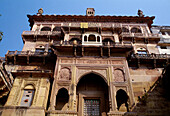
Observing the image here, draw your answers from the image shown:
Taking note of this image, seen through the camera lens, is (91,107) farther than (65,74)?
No

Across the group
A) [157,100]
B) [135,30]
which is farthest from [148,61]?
[135,30]

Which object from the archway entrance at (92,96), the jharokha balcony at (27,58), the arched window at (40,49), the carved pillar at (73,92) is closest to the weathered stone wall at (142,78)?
the archway entrance at (92,96)

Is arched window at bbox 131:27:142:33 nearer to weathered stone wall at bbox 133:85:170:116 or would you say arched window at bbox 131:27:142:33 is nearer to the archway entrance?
weathered stone wall at bbox 133:85:170:116

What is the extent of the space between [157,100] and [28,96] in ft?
35.0

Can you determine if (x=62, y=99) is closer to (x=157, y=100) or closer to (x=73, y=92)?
(x=73, y=92)

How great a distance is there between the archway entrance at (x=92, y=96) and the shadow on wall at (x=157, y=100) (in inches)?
105

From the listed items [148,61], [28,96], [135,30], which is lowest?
[28,96]

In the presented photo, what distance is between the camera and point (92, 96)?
14.8m

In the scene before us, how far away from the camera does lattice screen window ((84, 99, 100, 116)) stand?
13.9 metres

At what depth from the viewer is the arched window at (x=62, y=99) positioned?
14008 mm

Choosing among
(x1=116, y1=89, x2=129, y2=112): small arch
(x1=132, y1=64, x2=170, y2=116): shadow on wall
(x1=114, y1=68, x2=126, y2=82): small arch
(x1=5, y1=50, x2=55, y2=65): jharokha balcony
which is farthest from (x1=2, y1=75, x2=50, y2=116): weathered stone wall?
(x1=132, y1=64, x2=170, y2=116): shadow on wall

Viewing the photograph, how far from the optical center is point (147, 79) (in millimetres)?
16656

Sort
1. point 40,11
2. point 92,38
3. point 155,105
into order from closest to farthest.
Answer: point 155,105 → point 92,38 → point 40,11

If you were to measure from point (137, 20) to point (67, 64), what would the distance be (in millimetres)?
15020
